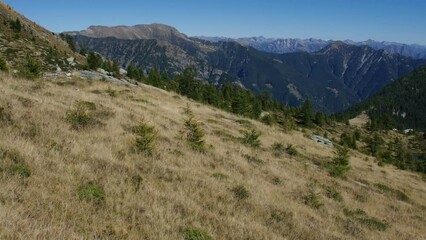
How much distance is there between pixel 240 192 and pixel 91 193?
4.74 meters

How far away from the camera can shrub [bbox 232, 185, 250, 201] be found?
1100cm

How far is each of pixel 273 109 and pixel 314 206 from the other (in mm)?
91150

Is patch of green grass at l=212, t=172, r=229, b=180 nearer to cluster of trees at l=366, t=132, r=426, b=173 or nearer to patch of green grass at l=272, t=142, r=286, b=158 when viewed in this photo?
patch of green grass at l=272, t=142, r=286, b=158

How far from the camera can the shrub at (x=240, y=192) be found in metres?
11.0

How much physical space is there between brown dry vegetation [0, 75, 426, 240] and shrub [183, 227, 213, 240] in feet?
0.49

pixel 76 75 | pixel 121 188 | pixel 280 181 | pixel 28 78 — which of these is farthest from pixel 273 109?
pixel 121 188

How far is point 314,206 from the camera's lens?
13.2 meters

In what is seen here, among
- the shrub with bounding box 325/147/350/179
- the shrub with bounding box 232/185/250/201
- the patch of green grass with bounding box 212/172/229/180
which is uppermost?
the shrub with bounding box 232/185/250/201

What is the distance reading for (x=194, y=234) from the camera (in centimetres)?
726

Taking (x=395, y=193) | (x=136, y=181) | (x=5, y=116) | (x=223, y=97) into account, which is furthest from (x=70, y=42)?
(x=136, y=181)

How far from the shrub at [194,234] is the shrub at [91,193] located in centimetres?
191

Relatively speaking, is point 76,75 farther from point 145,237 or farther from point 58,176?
point 145,237

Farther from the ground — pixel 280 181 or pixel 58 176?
pixel 58 176

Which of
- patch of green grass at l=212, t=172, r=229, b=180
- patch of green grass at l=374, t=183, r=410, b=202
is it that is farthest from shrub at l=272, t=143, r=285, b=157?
patch of green grass at l=212, t=172, r=229, b=180
